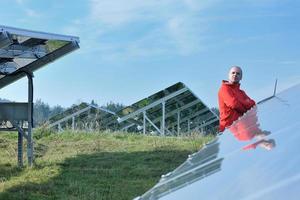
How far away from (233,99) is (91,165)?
464 centimetres

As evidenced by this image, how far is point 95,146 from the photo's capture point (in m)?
11.9

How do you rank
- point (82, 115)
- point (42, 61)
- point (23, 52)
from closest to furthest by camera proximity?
point (23, 52) < point (42, 61) < point (82, 115)

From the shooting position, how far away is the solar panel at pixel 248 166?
170 centimetres

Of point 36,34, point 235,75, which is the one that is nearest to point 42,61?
point 36,34

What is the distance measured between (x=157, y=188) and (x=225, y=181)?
19.8 inches

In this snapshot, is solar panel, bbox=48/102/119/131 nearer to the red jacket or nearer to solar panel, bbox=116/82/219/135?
solar panel, bbox=116/82/219/135

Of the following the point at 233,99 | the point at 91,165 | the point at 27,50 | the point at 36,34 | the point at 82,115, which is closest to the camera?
the point at 233,99

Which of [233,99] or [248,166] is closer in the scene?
[248,166]

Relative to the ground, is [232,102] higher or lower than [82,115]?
lower

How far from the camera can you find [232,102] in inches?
217

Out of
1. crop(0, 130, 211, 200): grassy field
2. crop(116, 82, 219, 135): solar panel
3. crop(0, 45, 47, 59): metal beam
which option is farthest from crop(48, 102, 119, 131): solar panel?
crop(0, 45, 47, 59): metal beam

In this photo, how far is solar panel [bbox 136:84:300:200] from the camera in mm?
1697

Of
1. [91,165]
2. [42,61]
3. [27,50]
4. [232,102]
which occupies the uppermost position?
[42,61]

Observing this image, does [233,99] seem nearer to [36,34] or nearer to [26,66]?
[36,34]
